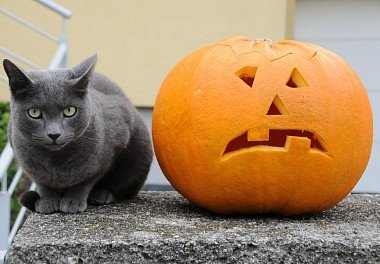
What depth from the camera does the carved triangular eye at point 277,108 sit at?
245 centimetres

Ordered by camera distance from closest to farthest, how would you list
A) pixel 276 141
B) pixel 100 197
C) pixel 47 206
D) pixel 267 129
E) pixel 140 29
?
pixel 267 129 < pixel 276 141 < pixel 47 206 < pixel 100 197 < pixel 140 29

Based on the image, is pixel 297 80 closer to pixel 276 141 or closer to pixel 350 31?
pixel 276 141

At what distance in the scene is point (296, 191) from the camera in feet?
8.22

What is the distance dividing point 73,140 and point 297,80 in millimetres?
871

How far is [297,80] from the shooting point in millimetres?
2525

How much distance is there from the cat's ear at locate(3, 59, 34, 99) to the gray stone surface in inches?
18.4

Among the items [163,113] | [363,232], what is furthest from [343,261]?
[163,113]

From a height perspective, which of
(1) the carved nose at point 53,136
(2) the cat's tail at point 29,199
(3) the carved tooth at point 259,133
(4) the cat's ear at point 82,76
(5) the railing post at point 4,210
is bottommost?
(5) the railing post at point 4,210

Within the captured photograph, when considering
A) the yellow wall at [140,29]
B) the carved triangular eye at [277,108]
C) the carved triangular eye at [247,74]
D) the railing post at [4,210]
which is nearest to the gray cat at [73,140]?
the railing post at [4,210]

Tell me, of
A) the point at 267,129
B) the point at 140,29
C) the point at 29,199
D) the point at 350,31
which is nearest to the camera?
the point at 267,129

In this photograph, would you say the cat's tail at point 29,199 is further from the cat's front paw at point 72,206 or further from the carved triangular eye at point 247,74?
the carved triangular eye at point 247,74

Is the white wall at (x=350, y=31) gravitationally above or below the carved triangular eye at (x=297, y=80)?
below

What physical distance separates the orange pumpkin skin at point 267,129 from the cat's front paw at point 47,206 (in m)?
0.49

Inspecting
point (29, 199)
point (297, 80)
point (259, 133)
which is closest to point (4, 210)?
point (29, 199)
